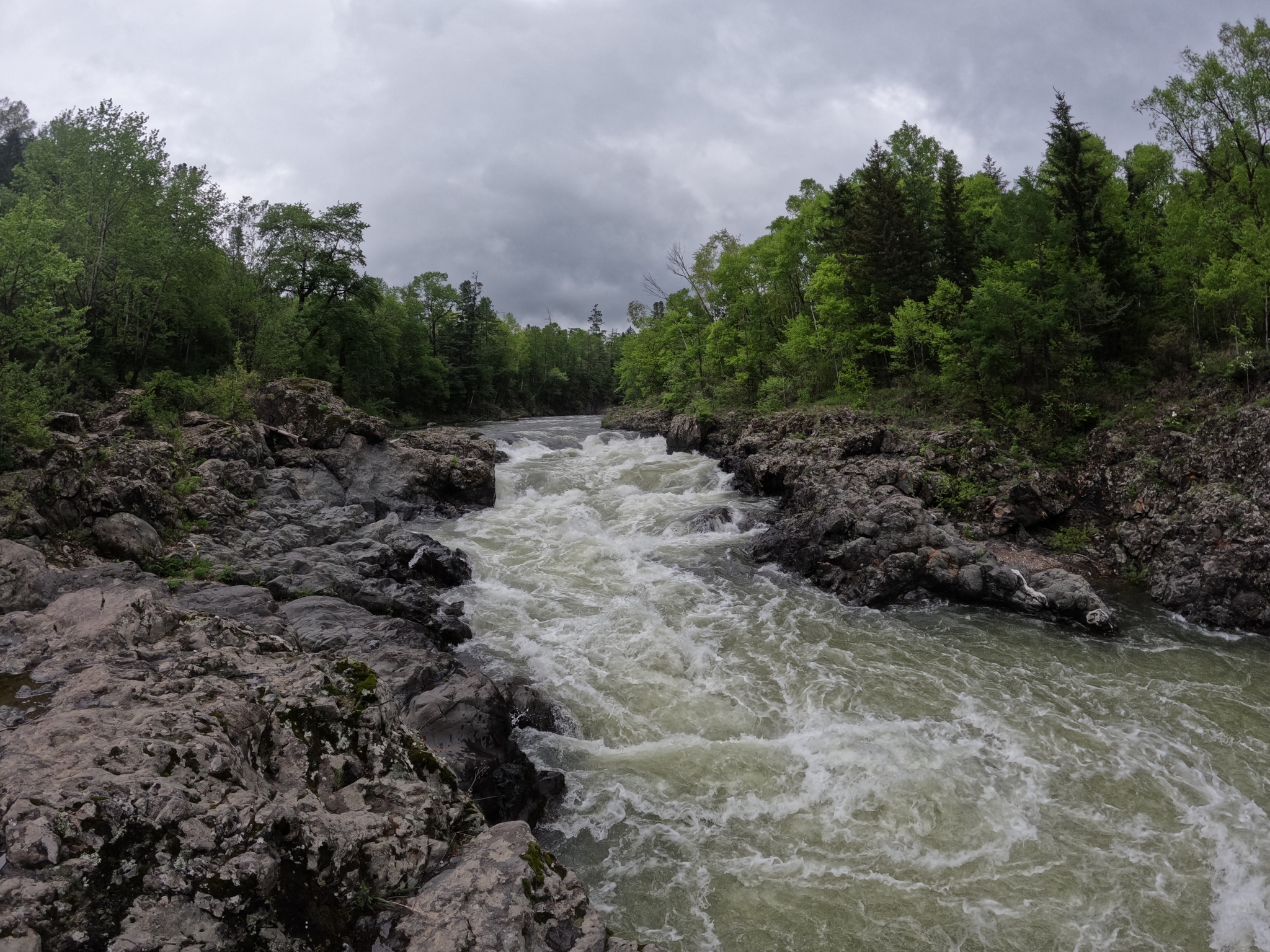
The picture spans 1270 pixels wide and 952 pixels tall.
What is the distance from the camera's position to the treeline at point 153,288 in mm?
14656

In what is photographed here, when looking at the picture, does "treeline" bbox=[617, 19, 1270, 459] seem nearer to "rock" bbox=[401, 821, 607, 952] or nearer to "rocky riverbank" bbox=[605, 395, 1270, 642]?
"rocky riverbank" bbox=[605, 395, 1270, 642]

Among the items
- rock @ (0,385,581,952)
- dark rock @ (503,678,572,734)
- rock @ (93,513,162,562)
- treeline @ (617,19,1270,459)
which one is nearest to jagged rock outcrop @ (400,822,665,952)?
rock @ (0,385,581,952)

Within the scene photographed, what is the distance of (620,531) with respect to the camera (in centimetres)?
1988

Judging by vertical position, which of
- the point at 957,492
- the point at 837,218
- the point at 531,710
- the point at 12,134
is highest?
the point at 12,134

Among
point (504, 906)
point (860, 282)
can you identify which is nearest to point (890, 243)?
point (860, 282)

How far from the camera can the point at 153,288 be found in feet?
78.9

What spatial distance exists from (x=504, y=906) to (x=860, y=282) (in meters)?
33.9

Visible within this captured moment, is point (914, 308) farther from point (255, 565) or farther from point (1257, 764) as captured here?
point (255, 565)

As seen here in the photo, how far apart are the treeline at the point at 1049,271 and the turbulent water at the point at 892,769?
36.9ft

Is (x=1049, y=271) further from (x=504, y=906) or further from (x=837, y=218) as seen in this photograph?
(x=504, y=906)

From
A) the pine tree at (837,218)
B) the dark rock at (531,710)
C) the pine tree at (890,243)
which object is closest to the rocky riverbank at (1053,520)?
the dark rock at (531,710)

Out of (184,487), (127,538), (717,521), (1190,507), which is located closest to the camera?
(127,538)

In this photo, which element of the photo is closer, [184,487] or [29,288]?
[184,487]

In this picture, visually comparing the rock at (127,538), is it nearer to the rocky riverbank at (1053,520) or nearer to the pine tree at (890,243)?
the rocky riverbank at (1053,520)
